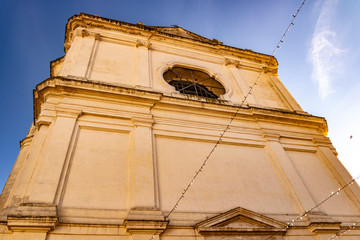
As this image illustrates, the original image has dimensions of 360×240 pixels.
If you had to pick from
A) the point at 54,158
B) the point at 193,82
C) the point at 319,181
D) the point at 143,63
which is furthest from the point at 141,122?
the point at 319,181

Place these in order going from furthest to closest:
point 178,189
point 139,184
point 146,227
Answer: point 178,189 < point 139,184 < point 146,227

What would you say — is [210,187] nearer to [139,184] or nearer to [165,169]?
[165,169]

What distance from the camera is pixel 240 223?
18.6 ft

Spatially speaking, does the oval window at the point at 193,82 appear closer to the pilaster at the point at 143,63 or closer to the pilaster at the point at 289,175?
the pilaster at the point at 143,63

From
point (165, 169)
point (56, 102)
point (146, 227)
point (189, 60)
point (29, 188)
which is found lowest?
point (146, 227)

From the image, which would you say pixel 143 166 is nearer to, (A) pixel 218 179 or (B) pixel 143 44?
(A) pixel 218 179

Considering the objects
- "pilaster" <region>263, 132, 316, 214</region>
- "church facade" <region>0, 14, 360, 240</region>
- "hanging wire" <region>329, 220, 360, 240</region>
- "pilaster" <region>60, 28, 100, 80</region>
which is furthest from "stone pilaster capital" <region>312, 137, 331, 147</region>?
"pilaster" <region>60, 28, 100, 80</region>

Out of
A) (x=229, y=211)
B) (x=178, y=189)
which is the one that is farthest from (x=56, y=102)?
(x=229, y=211)

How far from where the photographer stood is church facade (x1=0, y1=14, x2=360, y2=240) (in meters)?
4.98

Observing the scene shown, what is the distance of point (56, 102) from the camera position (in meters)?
6.90

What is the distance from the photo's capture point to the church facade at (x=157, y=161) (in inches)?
196

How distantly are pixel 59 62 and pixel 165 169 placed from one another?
23.9ft

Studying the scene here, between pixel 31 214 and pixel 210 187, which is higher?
pixel 210 187

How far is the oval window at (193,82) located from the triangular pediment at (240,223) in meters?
5.13
